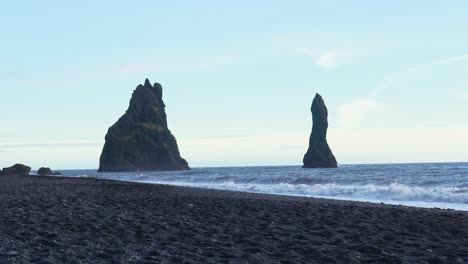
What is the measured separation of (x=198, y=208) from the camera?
1830 cm

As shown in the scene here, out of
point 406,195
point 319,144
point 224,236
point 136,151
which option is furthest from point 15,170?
point 319,144

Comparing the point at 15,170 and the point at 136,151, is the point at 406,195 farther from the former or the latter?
the point at 136,151

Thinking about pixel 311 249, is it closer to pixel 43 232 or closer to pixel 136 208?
pixel 43 232

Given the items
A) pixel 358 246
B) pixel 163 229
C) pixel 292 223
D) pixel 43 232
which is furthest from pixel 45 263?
pixel 292 223

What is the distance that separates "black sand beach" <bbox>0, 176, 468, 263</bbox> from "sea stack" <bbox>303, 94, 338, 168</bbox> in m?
169

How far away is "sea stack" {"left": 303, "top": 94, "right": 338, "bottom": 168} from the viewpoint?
18425 cm

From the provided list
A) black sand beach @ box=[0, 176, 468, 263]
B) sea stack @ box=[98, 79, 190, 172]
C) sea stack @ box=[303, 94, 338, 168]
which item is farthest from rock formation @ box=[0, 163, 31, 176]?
sea stack @ box=[303, 94, 338, 168]

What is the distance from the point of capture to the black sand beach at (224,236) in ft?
30.6

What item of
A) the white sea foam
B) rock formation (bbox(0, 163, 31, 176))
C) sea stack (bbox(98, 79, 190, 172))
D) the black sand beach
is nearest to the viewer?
the black sand beach

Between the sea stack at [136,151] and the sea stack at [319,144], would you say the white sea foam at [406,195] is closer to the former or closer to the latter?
the sea stack at [319,144]

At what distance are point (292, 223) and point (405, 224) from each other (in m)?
3.23

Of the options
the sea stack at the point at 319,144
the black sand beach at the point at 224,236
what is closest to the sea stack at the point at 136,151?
the sea stack at the point at 319,144

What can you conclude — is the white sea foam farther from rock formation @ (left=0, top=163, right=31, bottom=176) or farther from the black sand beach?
rock formation @ (left=0, top=163, right=31, bottom=176)

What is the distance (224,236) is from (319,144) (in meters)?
180
